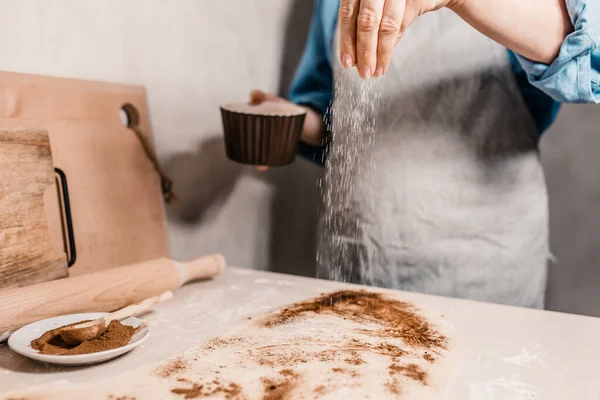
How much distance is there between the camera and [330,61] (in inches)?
53.7

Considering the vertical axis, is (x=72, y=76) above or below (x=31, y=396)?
above

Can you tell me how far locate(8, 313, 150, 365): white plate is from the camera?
682 millimetres

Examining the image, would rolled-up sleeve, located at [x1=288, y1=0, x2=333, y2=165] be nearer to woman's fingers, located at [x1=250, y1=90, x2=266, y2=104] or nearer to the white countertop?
woman's fingers, located at [x1=250, y1=90, x2=266, y2=104]

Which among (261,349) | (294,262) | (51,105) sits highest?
(51,105)

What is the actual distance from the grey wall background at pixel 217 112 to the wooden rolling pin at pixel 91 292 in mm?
346

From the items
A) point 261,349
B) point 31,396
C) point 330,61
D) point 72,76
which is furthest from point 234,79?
point 31,396

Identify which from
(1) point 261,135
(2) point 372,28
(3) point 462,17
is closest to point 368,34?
(2) point 372,28

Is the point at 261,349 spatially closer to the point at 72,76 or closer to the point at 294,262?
the point at 72,76

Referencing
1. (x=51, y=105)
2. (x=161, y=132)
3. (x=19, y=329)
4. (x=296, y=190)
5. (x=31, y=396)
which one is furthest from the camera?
(x=296, y=190)

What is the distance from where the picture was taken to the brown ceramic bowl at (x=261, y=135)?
1.11 meters

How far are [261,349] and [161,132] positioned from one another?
0.64m

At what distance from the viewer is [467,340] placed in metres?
0.81

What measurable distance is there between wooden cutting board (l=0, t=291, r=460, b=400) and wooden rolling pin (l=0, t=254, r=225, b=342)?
0.16 meters

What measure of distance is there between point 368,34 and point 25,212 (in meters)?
0.58
